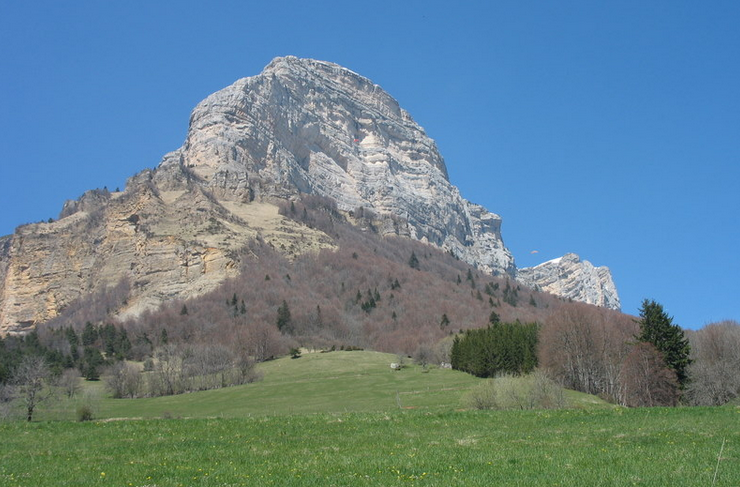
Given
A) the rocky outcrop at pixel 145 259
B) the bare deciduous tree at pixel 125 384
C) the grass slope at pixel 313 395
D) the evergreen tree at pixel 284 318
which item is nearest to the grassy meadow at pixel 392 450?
the grass slope at pixel 313 395

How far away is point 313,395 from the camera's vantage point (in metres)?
75.6

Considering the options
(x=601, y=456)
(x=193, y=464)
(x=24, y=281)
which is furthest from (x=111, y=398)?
(x=24, y=281)

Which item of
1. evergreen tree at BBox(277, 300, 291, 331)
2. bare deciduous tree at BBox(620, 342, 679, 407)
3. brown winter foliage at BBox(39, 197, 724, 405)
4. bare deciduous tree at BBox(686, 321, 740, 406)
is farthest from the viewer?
evergreen tree at BBox(277, 300, 291, 331)

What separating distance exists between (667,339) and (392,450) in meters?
53.1

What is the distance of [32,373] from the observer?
59562 mm

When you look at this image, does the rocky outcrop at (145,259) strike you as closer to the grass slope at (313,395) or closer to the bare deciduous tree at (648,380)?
the grass slope at (313,395)

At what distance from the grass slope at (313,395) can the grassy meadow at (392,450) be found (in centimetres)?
3007

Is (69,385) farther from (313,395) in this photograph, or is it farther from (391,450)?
(391,450)

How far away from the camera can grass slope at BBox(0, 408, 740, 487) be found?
15.5 metres

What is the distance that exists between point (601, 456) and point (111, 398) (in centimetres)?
8480

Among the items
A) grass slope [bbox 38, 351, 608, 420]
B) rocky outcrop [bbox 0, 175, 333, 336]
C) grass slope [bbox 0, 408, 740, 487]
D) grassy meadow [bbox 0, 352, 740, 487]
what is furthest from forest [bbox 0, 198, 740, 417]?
grassy meadow [bbox 0, 352, 740, 487]

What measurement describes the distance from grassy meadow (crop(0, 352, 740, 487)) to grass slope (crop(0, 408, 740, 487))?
44 millimetres

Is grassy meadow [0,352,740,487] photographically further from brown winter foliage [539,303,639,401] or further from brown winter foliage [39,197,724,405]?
brown winter foliage [539,303,639,401]

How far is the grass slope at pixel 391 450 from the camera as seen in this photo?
15547mm
